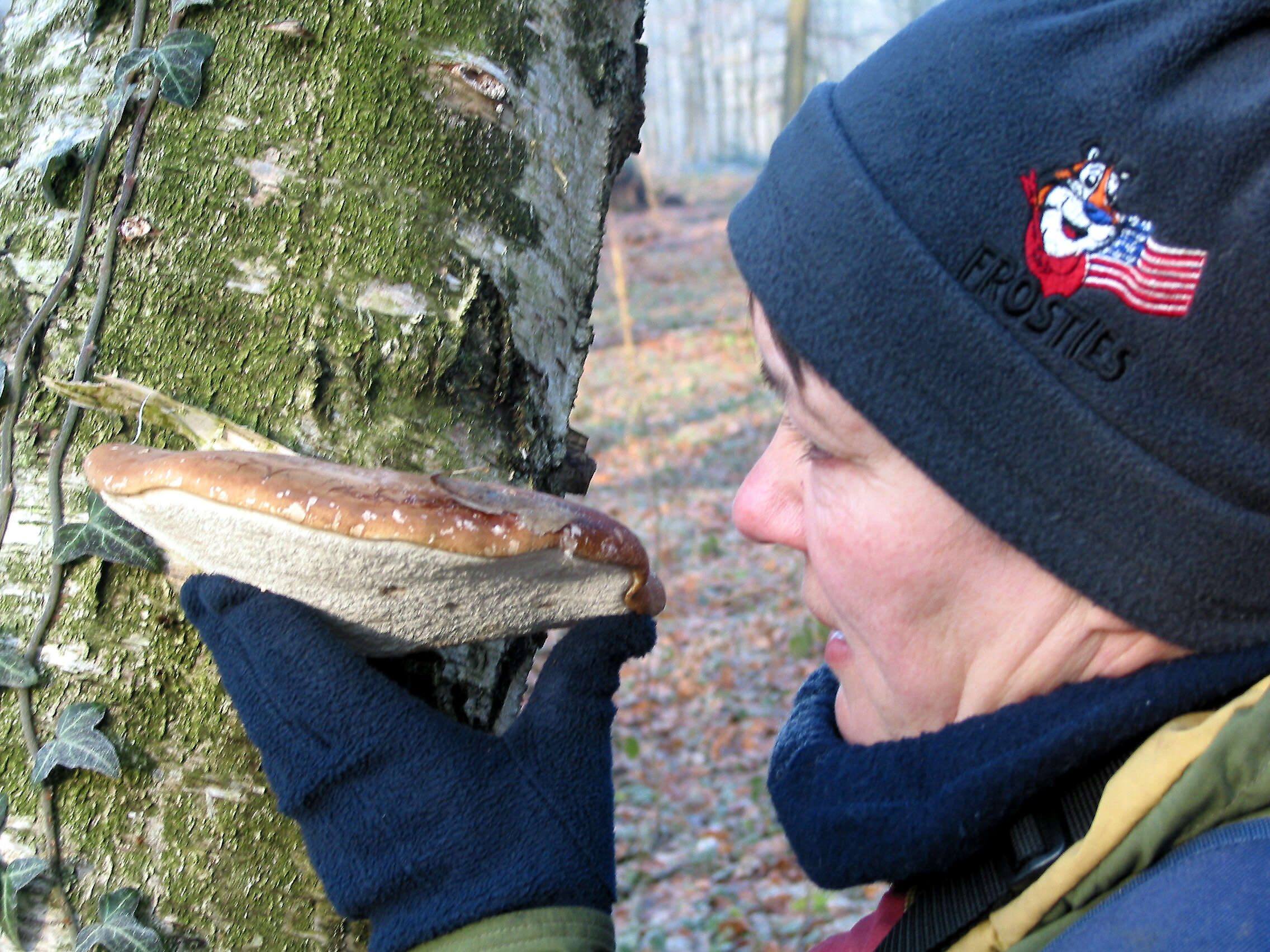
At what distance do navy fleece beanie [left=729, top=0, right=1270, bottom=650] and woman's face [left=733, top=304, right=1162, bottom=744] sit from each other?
2.1 inches

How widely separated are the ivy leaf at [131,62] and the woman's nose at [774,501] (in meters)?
1.06

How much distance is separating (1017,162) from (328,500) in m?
0.86

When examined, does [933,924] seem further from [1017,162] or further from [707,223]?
[707,223]

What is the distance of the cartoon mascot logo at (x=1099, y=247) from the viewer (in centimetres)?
106

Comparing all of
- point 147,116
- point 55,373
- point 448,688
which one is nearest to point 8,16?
point 147,116

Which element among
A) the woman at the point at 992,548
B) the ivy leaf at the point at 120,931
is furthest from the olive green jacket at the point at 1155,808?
the ivy leaf at the point at 120,931

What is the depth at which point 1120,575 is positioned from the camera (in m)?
1.14

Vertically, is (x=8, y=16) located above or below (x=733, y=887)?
above

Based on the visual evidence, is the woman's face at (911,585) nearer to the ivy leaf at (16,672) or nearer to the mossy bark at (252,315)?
the mossy bark at (252,315)

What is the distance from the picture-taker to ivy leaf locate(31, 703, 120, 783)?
127 centimetres

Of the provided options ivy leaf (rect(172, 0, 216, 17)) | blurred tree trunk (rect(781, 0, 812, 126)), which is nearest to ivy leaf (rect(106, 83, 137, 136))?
ivy leaf (rect(172, 0, 216, 17))

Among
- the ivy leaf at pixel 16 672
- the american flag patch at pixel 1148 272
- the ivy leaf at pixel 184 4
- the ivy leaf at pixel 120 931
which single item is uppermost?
the american flag patch at pixel 1148 272

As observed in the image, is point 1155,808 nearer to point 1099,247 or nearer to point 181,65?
point 1099,247

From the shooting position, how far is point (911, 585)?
1268 millimetres
